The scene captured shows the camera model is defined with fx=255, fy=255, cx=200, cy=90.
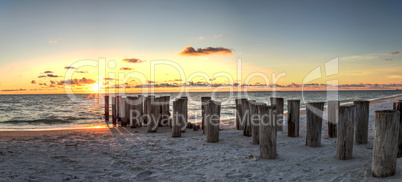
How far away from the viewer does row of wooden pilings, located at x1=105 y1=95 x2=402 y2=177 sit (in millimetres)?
4148

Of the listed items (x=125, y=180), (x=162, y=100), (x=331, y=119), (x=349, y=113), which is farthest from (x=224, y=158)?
(x=162, y=100)

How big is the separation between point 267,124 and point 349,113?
A: 1696 mm

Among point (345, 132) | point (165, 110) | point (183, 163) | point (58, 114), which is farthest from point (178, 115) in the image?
point (58, 114)

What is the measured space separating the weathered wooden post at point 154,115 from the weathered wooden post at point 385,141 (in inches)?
311

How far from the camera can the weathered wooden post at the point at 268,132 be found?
18.7 ft

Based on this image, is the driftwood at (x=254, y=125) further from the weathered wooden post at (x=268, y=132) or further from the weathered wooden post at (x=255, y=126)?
the weathered wooden post at (x=268, y=132)

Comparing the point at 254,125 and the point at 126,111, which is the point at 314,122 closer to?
the point at 254,125

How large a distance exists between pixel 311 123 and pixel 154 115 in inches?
246

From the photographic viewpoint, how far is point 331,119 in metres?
7.96

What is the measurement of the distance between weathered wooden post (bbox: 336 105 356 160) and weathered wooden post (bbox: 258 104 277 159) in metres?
1.31

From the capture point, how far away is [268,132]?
575 cm

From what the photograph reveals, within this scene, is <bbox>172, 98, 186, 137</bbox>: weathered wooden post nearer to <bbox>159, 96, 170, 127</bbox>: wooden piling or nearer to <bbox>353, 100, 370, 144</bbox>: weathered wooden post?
<bbox>159, 96, 170, 127</bbox>: wooden piling

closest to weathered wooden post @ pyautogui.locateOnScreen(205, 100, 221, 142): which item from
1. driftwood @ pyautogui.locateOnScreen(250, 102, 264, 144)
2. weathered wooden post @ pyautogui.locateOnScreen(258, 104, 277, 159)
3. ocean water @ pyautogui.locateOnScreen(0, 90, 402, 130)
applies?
driftwood @ pyautogui.locateOnScreen(250, 102, 264, 144)

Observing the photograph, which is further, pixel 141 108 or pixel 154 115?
pixel 141 108
